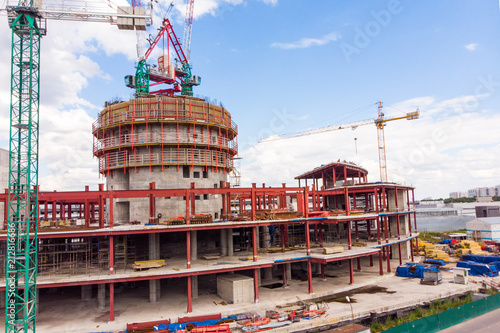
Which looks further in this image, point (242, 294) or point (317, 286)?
point (317, 286)

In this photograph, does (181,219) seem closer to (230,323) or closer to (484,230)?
(230,323)

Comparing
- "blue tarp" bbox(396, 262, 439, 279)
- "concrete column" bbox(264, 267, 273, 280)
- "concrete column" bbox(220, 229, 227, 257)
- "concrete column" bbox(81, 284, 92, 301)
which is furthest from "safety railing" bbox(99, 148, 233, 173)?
"blue tarp" bbox(396, 262, 439, 279)

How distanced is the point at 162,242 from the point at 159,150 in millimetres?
11421

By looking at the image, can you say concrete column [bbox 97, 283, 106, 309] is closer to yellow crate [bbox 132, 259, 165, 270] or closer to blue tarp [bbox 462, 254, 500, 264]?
yellow crate [bbox 132, 259, 165, 270]

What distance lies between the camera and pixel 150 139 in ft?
136

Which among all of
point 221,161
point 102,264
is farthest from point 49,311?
point 221,161

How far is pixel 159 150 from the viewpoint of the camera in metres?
41.8

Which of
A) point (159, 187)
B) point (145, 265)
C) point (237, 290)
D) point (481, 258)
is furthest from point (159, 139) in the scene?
point (481, 258)

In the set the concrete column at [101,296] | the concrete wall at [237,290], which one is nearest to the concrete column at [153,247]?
the concrete column at [101,296]

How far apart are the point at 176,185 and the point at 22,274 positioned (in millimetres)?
18390

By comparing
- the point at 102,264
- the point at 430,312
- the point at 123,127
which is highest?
the point at 123,127

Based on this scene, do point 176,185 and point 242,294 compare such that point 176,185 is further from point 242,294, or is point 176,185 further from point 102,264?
point 242,294

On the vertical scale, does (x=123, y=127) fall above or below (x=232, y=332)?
above

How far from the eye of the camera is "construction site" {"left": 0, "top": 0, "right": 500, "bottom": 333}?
28438 millimetres
